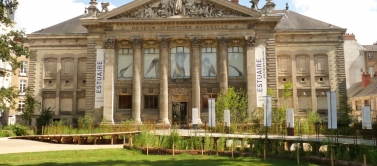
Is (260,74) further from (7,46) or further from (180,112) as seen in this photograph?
(7,46)

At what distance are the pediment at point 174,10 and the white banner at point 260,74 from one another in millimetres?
4332

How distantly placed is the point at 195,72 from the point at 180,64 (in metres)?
2.22

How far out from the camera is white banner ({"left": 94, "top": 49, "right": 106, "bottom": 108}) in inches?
1508

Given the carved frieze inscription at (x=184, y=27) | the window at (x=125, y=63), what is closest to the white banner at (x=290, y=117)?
the carved frieze inscription at (x=184, y=27)

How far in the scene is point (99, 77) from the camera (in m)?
38.6

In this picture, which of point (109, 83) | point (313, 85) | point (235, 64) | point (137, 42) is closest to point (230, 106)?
point (235, 64)

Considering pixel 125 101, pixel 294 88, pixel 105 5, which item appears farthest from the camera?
pixel 294 88

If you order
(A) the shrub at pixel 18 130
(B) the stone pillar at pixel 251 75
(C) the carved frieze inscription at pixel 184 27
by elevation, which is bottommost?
(A) the shrub at pixel 18 130

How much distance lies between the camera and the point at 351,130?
26.2 meters

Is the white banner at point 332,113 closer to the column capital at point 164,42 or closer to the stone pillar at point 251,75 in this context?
the stone pillar at point 251,75

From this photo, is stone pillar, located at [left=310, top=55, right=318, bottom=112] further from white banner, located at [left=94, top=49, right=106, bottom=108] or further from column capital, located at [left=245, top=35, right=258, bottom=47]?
white banner, located at [left=94, top=49, right=106, bottom=108]

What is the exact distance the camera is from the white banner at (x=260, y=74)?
121ft

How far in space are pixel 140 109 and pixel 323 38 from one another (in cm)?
2316

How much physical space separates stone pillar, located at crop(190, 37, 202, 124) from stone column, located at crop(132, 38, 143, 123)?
5896 millimetres
